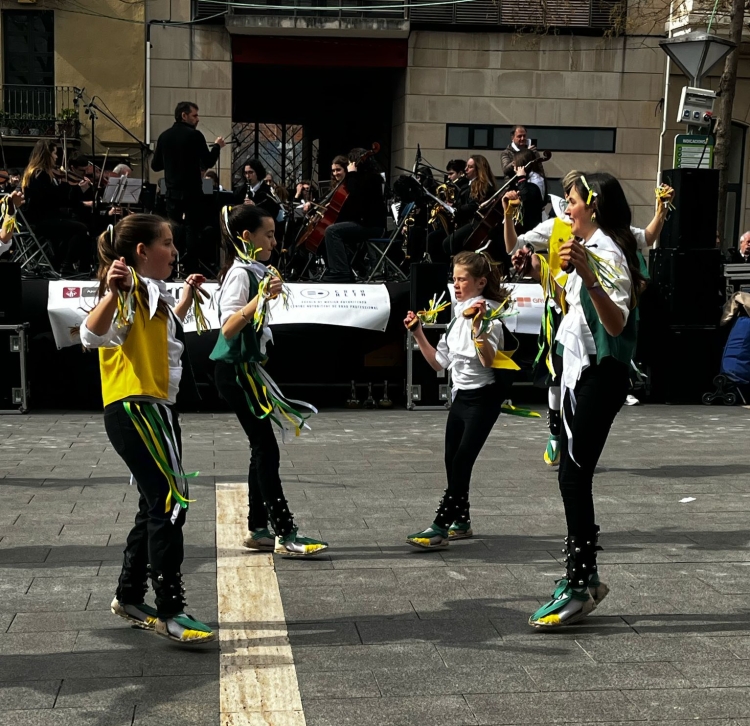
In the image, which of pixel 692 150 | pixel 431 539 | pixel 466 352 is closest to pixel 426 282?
pixel 692 150

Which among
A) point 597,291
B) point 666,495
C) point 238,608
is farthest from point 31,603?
point 666,495

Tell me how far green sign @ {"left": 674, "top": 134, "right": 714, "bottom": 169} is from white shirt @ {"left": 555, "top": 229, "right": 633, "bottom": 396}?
28.4ft

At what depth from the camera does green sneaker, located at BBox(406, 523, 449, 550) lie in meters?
5.83

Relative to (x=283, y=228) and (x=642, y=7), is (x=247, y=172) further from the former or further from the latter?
(x=642, y=7)

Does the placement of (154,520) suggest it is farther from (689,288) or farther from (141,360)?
(689,288)

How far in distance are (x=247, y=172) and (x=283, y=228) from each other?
2.69ft

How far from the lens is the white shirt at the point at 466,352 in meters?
6.09

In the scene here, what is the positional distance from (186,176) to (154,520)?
27.9ft

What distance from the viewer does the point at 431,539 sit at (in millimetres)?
5840

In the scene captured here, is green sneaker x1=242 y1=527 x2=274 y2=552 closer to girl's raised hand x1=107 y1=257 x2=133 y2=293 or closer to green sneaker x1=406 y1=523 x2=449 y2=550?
A: green sneaker x1=406 y1=523 x2=449 y2=550

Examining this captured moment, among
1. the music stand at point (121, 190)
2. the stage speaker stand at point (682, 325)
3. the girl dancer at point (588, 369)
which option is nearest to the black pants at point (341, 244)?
the music stand at point (121, 190)

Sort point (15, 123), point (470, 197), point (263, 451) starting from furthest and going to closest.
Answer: point (15, 123) → point (470, 197) → point (263, 451)

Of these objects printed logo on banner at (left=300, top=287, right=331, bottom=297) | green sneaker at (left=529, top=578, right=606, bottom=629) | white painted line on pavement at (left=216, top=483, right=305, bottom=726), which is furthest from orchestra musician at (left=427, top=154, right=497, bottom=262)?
green sneaker at (left=529, top=578, right=606, bottom=629)

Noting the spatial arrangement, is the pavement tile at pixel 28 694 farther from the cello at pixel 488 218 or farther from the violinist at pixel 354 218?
the violinist at pixel 354 218
